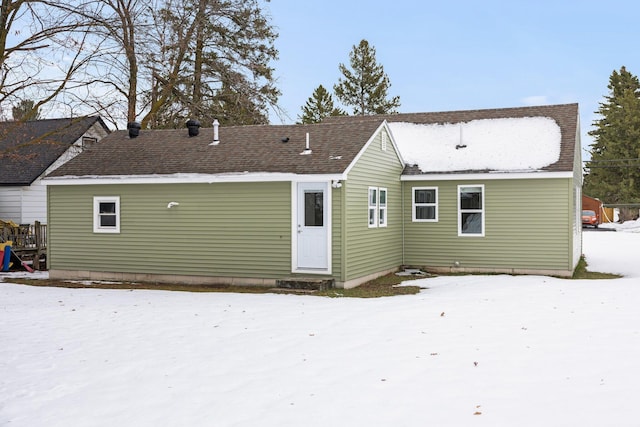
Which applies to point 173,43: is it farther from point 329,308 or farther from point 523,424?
point 523,424

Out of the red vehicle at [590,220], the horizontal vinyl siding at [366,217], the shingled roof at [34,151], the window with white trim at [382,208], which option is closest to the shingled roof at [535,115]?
the horizontal vinyl siding at [366,217]

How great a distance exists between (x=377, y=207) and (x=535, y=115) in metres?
6.57

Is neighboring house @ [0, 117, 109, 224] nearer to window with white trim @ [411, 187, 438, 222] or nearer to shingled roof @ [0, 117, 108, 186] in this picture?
shingled roof @ [0, 117, 108, 186]

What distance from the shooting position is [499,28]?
21.4 metres

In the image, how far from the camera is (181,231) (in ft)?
53.1

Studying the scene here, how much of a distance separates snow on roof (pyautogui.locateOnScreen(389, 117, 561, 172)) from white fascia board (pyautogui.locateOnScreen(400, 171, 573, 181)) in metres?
0.17

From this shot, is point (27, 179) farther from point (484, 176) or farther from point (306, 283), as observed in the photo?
point (484, 176)

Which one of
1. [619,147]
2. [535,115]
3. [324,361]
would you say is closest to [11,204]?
[535,115]

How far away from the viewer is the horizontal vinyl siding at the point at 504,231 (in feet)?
54.9

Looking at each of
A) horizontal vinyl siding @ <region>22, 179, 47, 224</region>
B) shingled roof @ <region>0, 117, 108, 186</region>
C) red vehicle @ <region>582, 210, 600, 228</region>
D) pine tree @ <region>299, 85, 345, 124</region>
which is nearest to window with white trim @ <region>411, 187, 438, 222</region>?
shingled roof @ <region>0, 117, 108, 186</region>

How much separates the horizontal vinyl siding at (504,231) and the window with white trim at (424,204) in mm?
122

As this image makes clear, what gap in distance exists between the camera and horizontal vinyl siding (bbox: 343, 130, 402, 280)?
15.0 m

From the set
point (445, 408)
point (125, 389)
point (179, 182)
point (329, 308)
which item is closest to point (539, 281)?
point (329, 308)

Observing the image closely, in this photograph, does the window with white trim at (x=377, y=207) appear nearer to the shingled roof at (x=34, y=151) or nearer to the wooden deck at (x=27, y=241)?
the wooden deck at (x=27, y=241)
